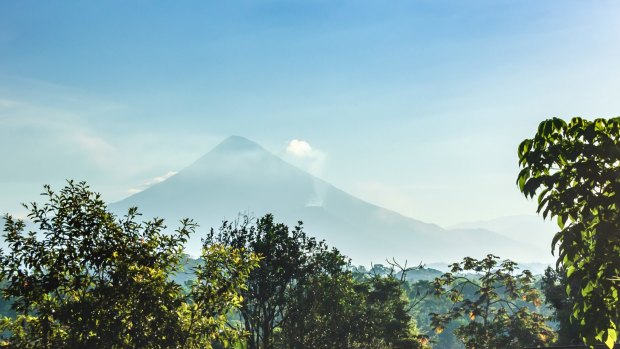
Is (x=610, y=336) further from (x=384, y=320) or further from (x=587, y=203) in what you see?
(x=384, y=320)

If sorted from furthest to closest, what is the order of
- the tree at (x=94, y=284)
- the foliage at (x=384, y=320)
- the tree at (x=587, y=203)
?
the foliage at (x=384, y=320), the tree at (x=94, y=284), the tree at (x=587, y=203)

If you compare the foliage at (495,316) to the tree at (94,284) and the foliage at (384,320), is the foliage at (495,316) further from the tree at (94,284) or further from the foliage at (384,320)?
the tree at (94,284)

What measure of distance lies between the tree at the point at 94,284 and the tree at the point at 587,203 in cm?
808

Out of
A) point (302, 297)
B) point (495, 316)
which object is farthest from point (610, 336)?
point (495, 316)

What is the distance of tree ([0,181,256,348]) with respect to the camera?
421 inches

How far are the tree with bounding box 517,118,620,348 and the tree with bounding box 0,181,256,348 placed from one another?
26.5 ft

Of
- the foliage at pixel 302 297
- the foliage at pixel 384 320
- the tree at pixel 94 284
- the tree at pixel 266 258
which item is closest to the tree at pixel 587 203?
the tree at pixel 94 284

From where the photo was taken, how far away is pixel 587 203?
5535 millimetres

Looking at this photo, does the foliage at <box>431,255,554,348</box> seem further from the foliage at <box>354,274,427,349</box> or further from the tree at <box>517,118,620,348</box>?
the tree at <box>517,118,620,348</box>

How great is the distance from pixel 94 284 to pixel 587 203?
9665 mm

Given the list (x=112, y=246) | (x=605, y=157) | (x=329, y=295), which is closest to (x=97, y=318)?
(x=112, y=246)

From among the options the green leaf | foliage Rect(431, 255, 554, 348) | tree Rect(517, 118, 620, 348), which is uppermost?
foliage Rect(431, 255, 554, 348)

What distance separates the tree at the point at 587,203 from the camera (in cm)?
552

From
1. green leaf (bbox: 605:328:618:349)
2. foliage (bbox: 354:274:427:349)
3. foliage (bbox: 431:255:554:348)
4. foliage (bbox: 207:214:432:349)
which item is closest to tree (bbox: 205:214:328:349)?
foliage (bbox: 207:214:432:349)
